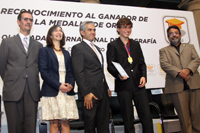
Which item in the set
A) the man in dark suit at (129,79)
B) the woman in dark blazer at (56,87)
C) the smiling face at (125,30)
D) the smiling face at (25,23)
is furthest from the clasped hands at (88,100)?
the smiling face at (25,23)

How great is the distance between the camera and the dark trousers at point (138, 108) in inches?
106

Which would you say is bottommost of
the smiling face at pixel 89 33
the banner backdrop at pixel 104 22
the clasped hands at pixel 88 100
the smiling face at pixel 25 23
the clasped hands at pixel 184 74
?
the clasped hands at pixel 88 100

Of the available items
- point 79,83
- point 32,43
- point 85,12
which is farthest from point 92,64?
point 85,12

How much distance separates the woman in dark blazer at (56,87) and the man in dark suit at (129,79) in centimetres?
65

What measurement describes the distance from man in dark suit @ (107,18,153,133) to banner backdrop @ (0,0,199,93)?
1561 mm

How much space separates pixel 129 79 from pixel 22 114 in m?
1.50

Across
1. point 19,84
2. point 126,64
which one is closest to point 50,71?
point 19,84

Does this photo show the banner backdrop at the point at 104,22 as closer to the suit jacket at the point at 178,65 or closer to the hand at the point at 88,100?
the suit jacket at the point at 178,65

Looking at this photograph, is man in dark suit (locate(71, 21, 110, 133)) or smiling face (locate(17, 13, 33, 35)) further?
smiling face (locate(17, 13, 33, 35))

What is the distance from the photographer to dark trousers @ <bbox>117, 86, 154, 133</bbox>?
2686 millimetres

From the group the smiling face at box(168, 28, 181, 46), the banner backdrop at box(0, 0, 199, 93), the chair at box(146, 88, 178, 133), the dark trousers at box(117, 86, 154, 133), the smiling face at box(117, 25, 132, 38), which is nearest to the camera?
the dark trousers at box(117, 86, 154, 133)

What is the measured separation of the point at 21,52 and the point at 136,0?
7.73 metres

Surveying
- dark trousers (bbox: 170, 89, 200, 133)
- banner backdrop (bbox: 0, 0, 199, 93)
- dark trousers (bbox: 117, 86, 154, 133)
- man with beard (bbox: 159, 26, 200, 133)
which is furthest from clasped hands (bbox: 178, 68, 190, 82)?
banner backdrop (bbox: 0, 0, 199, 93)

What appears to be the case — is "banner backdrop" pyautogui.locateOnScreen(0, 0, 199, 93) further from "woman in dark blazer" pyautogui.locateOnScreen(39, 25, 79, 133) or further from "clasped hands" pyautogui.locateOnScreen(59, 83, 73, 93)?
"clasped hands" pyautogui.locateOnScreen(59, 83, 73, 93)
